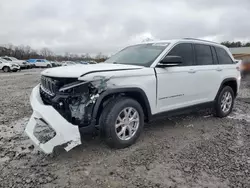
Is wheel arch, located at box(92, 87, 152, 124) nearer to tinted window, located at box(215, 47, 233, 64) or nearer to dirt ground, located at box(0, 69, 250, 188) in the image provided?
dirt ground, located at box(0, 69, 250, 188)

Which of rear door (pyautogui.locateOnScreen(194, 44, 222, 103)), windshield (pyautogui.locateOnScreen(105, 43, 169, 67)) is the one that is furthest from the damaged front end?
rear door (pyautogui.locateOnScreen(194, 44, 222, 103))

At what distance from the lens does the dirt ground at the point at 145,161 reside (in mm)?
2752

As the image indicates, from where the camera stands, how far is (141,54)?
4441 millimetres

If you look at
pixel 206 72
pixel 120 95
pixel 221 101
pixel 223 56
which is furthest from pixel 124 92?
pixel 223 56

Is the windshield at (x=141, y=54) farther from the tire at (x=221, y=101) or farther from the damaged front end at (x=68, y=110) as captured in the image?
the tire at (x=221, y=101)

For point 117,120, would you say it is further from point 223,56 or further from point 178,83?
point 223,56

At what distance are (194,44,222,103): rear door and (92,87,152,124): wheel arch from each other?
144cm

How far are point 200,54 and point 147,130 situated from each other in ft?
6.59

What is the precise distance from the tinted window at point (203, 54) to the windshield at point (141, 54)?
2.95ft

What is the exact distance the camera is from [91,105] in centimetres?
318

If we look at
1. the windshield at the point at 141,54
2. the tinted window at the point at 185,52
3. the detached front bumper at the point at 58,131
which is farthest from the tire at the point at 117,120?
the tinted window at the point at 185,52

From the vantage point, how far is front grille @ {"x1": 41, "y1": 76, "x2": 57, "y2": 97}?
3.44 meters

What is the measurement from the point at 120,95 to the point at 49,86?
1126mm

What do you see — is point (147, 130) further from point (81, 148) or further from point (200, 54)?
point (200, 54)
